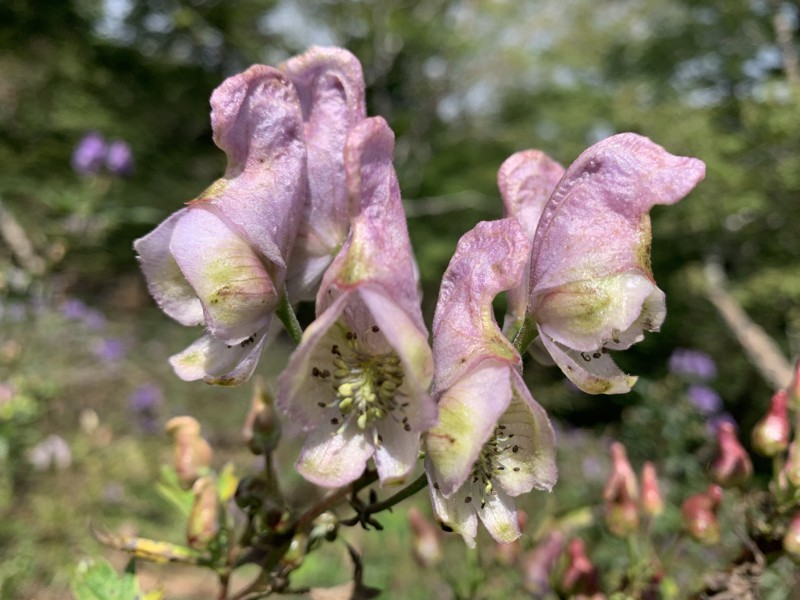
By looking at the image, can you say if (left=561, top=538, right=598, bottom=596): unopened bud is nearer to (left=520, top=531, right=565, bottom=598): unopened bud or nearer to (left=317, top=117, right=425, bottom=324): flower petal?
(left=520, top=531, right=565, bottom=598): unopened bud

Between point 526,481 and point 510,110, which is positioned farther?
point 510,110

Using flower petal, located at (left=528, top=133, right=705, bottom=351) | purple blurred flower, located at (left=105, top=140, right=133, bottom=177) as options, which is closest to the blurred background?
purple blurred flower, located at (left=105, top=140, right=133, bottom=177)

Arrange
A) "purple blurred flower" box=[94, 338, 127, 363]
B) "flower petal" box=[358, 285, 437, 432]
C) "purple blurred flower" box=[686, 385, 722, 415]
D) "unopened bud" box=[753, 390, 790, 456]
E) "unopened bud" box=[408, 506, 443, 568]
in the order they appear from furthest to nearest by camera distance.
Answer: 1. "purple blurred flower" box=[94, 338, 127, 363]
2. "purple blurred flower" box=[686, 385, 722, 415]
3. "unopened bud" box=[408, 506, 443, 568]
4. "unopened bud" box=[753, 390, 790, 456]
5. "flower petal" box=[358, 285, 437, 432]

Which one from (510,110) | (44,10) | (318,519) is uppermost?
(318,519)

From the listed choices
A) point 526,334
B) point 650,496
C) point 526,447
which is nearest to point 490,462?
point 526,447

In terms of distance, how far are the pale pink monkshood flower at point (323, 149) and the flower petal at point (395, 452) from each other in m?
0.22

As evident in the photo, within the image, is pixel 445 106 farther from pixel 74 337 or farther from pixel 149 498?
pixel 149 498

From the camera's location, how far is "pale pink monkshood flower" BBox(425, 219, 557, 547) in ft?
1.87

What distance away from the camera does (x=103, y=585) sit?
834 mm

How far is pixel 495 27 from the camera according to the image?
1133 cm

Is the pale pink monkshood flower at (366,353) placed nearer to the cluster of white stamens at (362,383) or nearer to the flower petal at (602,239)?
the cluster of white stamens at (362,383)

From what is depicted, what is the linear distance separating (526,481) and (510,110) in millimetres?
11347

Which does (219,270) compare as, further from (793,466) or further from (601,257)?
(793,466)

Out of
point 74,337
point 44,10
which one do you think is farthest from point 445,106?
point 74,337
